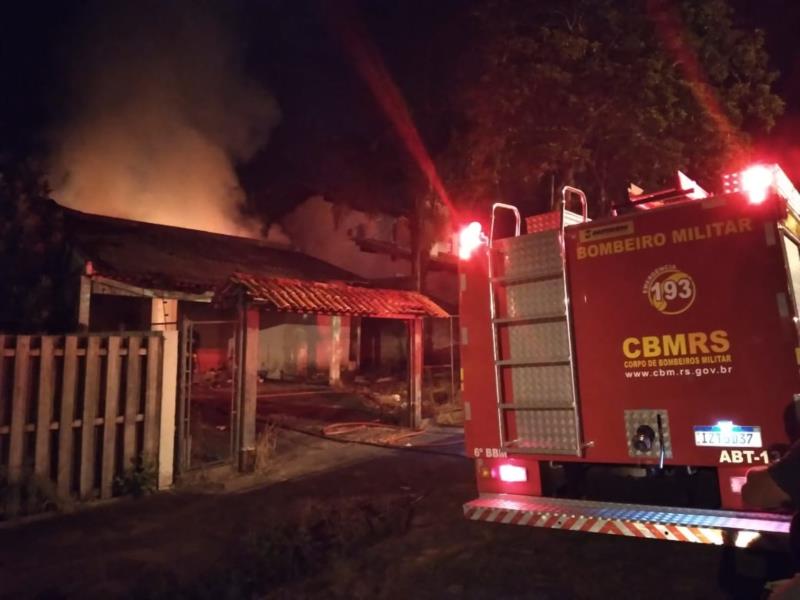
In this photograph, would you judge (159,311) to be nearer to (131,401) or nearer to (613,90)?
(131,401)

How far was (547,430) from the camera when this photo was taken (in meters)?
4.56

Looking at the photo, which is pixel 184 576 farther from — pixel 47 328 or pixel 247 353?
pixel 47 328

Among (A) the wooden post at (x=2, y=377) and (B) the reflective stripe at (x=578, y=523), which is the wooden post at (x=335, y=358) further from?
(B) the reflective stripe at (x=578, y=523)

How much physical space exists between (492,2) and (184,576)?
10094 millimetres

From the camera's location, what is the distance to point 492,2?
423 inches

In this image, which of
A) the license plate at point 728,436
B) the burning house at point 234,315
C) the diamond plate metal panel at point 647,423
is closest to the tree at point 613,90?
the burning house at point 234,315

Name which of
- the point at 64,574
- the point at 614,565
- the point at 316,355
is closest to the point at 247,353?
the point at 64,574

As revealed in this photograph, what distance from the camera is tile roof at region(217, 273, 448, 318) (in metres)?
8.23

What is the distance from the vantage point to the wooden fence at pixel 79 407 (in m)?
6.09

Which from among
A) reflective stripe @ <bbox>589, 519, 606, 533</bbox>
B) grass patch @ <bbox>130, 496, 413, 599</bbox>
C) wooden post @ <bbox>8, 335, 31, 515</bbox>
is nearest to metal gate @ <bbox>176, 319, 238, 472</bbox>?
wooden post @ <bbox>8, 335, 31, 515</bbox>

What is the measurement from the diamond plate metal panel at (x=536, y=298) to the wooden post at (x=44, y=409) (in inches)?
189

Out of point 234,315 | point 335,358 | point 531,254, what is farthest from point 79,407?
point 335,358

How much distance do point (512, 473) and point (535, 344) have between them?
1026mm

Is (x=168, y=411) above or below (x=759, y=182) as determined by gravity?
below
